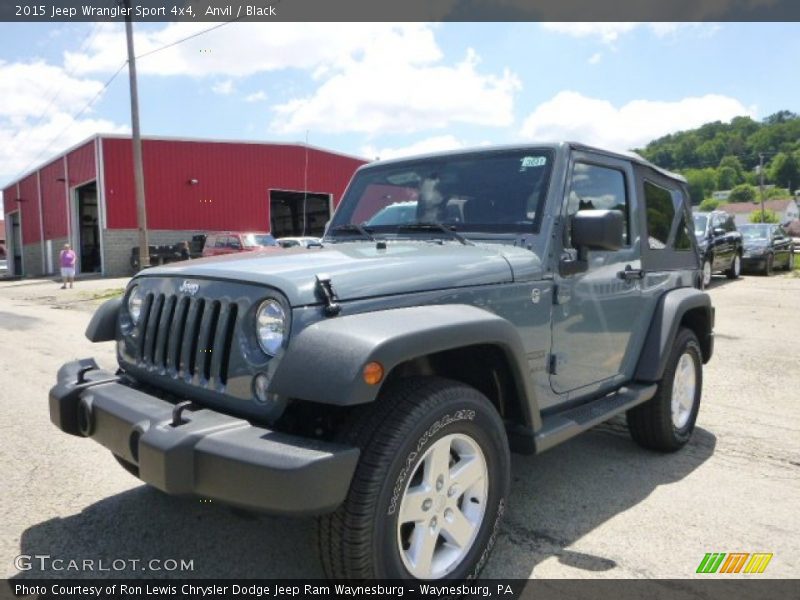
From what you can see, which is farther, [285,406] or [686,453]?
[686,453]

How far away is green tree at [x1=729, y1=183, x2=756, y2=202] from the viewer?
4414 inches

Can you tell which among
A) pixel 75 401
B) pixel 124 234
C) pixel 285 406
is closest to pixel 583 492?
pixel 285 406

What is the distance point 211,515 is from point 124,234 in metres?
25.5

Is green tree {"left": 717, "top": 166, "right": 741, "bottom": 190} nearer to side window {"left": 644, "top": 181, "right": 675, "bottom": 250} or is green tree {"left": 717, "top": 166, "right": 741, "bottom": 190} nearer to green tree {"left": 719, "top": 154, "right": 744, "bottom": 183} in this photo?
green tree {"left": 719, "top": 154, "right": 744, "bottom": 183}

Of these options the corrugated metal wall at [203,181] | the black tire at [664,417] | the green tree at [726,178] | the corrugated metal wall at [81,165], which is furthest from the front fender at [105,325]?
the green tree at [726,178]

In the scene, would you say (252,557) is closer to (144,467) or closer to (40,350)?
(144,467)

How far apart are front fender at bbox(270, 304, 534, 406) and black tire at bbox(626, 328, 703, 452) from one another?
2.11 metres

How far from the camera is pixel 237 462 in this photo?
205 centimetres

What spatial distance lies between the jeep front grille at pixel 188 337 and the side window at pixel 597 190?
189cm

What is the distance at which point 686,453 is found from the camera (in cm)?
434

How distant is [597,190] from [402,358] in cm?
207

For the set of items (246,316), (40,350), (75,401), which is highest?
(246,316)

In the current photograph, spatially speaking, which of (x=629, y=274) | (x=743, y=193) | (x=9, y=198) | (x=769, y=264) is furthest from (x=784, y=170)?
(x=629, y=274)

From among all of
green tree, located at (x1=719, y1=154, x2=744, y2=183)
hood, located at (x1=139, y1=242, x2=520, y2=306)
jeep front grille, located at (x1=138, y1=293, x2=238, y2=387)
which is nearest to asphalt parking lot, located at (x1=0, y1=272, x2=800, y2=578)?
jeep front grille, located at (x1=138, y1=293, x2=238, y2=387)
